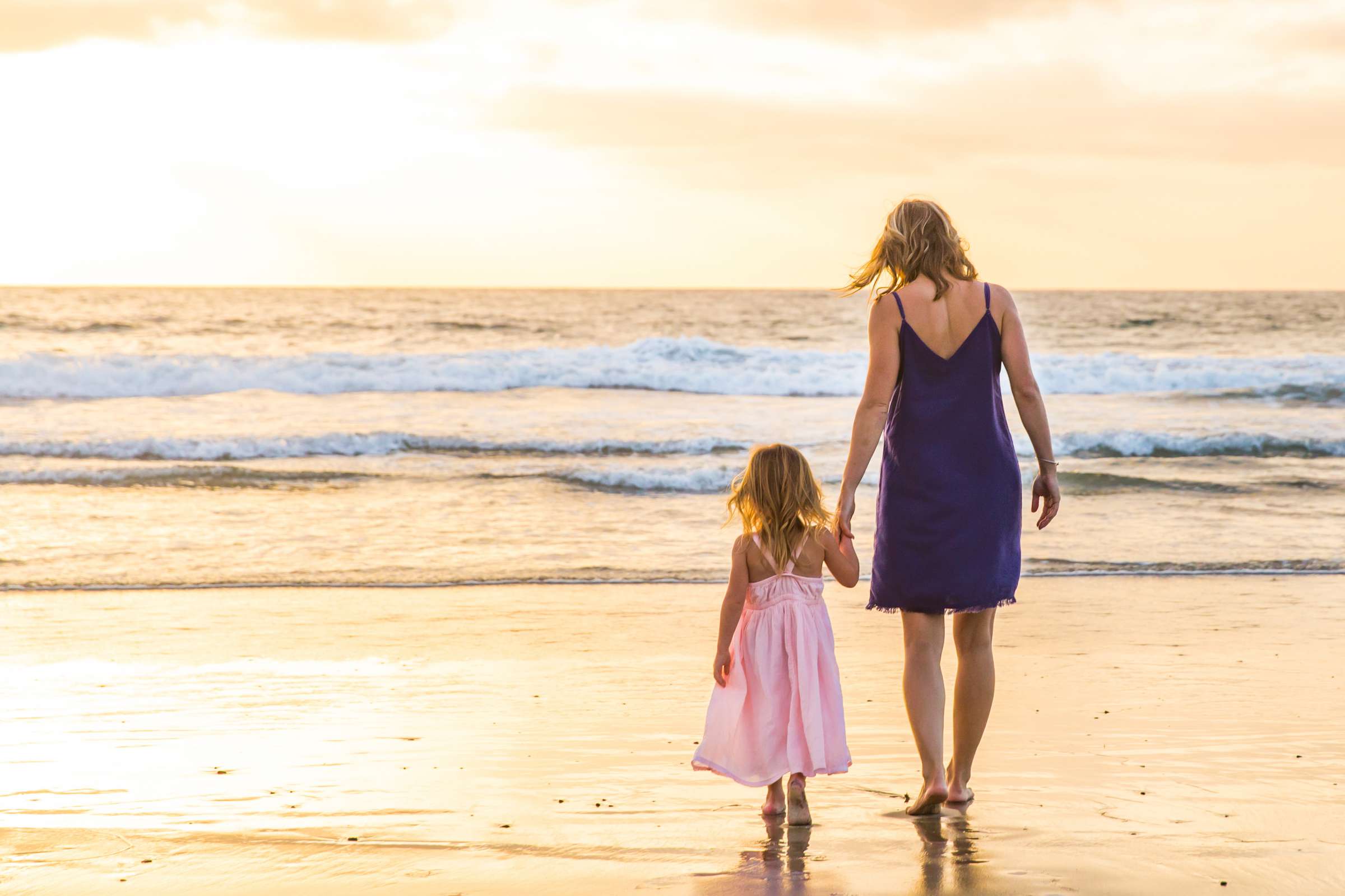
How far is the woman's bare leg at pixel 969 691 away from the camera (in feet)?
11.2

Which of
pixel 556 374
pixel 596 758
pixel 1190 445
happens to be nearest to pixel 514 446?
pixel 1190 445

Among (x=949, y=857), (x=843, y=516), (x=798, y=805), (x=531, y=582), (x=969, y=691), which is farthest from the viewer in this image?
(x=531, y=582)

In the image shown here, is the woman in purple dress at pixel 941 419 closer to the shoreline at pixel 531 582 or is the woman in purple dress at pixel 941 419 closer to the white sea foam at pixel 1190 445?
the shoreline at pixel 531 582

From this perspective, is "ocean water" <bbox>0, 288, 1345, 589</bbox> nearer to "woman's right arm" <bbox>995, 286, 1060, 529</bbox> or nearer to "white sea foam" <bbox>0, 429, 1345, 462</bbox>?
"white sea foam" <bbox>0, 429, 1345, 462</bbox>

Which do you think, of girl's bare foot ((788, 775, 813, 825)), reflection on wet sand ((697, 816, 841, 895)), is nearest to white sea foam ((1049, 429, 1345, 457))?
girl's bare foot ((788, 775, 813, 825))

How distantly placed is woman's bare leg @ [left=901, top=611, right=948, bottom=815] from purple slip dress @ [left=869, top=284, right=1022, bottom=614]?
84 millimetres

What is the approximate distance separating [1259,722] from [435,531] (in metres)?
5.88

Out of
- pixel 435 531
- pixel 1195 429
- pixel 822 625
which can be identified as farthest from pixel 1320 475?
pixel 822 625

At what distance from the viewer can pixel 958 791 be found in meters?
3.46

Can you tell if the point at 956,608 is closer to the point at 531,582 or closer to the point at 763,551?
the point at 763,551

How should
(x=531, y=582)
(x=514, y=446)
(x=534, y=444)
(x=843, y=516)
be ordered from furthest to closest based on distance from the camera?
(x=534, y=444) → (x=514, y=446) → (x=531, y=582) → (x=843, y=516)

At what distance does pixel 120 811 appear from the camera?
3387 millimetres

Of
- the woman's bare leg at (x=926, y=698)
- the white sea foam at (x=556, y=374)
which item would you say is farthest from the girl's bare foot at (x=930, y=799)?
the white sea foam at (x=556, y=374)

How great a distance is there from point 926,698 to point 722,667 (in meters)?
0.55
